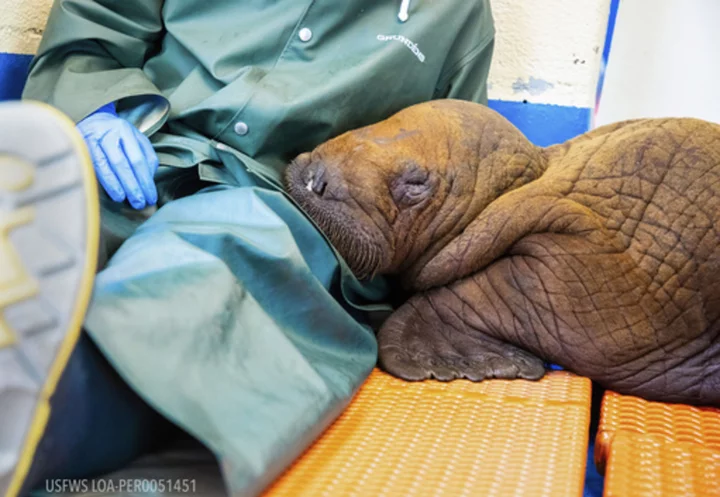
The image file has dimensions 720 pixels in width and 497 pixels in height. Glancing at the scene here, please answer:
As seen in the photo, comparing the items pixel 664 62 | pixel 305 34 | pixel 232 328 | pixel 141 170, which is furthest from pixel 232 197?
pixel 664 62

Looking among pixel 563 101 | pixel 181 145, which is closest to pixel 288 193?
pixel 181 145

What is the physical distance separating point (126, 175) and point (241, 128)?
0.97 feet

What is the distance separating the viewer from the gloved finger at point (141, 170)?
1613 mm

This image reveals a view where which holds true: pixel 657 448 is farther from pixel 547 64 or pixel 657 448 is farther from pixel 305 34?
pixel 547 64

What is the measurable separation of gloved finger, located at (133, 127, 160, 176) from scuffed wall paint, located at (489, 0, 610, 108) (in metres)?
1.32

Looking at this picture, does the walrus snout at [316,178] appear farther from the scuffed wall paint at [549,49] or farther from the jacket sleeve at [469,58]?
the scuffed wall paint at [549,49]

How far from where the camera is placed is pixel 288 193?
1769 millimetres

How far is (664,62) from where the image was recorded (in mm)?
2855

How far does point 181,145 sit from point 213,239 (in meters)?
0.44

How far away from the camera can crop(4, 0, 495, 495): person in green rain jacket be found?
43.6 inches

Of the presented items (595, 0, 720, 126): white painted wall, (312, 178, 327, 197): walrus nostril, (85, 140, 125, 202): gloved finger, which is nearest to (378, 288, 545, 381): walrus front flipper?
(312, 178, 327, 197): walrus nostril

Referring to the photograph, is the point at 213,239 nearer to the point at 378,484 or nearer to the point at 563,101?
the point at 378,484

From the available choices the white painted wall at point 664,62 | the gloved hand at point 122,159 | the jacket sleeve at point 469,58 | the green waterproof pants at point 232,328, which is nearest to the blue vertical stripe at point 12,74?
the gloved hand at point 122,159

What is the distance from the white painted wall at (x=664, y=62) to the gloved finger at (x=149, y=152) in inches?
69.4
